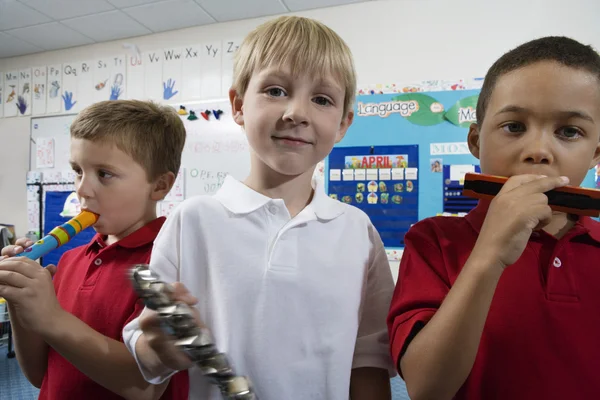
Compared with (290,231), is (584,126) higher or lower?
higher

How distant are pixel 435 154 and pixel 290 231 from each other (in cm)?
169

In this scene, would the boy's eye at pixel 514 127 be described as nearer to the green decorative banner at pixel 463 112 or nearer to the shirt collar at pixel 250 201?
the shirt collar at pixel 250 201

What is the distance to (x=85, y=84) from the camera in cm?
276

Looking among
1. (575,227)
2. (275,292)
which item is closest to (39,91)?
(275,292)

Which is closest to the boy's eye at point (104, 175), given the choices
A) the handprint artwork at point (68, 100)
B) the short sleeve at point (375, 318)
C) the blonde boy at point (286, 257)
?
the blonde boy at point (286, 257)

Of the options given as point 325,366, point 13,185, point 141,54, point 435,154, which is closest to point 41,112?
point 13,185

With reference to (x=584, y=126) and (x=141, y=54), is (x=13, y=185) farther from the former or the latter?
(x=584, y=126)

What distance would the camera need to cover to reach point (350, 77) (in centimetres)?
65

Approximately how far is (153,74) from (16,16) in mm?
855

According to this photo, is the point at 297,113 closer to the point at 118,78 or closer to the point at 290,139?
the point at 290,139

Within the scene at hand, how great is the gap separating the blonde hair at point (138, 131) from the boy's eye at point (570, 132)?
0.71 meters

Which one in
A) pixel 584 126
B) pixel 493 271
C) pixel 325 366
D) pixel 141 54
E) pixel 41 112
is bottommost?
pixel 325 366

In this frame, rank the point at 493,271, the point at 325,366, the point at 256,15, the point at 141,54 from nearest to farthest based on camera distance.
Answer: the point at 493,271 → the point at 325,366 → the point at 256,15 → the point at 141,54

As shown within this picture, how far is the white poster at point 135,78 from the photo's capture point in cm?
263
